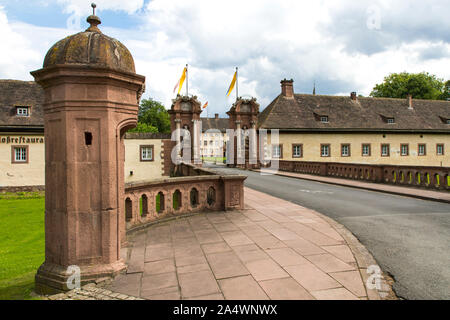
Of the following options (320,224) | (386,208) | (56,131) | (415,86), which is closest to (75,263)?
(56,131)

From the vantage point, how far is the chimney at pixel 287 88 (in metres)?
36.7

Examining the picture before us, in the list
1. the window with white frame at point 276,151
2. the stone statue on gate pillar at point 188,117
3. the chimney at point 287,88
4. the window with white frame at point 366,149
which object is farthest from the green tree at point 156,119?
the window with white frame at point 366,149

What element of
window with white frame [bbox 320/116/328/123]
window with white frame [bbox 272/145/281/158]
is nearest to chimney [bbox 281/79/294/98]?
window with white frame [bbox 320/116/328/123]

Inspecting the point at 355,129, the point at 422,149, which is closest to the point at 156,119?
the point at 355,129

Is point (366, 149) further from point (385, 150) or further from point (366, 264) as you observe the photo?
point (366, 264)

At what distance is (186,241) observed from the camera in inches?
223

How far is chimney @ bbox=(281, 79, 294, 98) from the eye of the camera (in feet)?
120

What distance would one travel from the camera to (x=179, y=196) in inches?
313

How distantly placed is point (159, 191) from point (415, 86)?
56.7 meters

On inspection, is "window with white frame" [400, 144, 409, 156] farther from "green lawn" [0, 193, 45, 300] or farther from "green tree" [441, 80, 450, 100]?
"green lawn" [0, 193, 45, 300]

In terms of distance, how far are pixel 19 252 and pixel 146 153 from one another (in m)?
19.4

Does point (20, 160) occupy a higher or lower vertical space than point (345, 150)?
lower

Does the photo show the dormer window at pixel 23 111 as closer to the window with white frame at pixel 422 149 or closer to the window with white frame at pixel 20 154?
the window with white frame at pixel 20 154

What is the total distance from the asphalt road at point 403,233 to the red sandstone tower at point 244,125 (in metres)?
21.5
